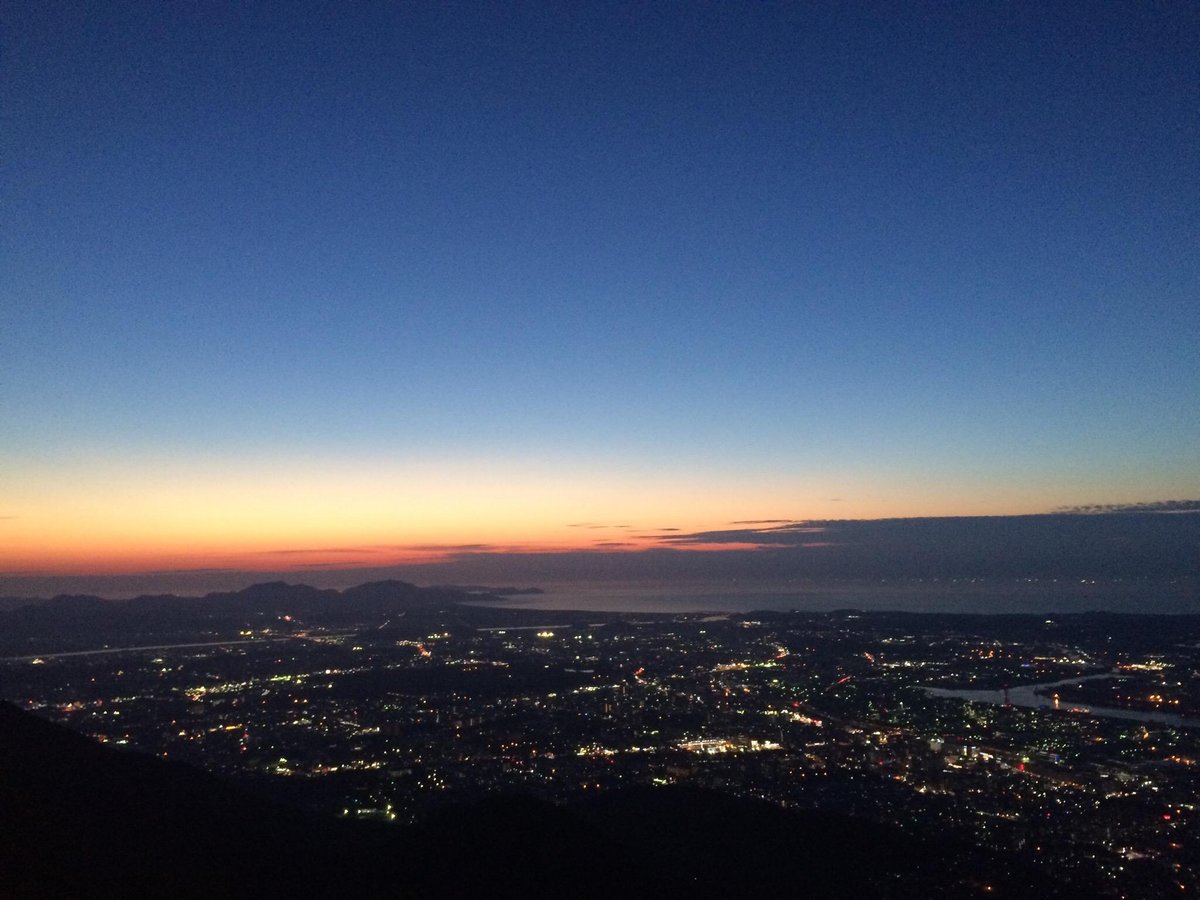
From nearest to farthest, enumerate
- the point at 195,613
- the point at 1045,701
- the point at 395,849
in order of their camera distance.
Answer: the point at 395,849, the point at 1045,701, the point at 195,613

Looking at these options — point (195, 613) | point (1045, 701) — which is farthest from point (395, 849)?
point (195, 613)

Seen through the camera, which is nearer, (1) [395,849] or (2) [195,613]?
(1) [395,849]

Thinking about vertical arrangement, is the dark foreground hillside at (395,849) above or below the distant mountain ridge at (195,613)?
above

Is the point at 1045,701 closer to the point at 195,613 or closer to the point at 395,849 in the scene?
the point at 395,849

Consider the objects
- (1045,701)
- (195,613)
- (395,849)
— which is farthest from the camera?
(195,613)

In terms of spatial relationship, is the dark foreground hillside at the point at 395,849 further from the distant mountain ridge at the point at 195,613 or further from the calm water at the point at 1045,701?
the distant mountain ridge at the point at 195,613

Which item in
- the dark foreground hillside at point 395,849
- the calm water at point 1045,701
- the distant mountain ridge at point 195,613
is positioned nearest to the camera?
the dark foreground hillside at point 395,849

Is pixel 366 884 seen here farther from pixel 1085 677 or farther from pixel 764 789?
pixel 1085 677

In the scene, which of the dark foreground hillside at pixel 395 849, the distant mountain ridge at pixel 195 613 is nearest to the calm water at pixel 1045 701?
the dark foreground hillside at pixel 395 849

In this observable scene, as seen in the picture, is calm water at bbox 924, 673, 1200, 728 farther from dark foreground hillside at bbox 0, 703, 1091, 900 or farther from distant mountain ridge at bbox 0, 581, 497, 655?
distant mountain ridge at bbox 0, 581, 497, 655
